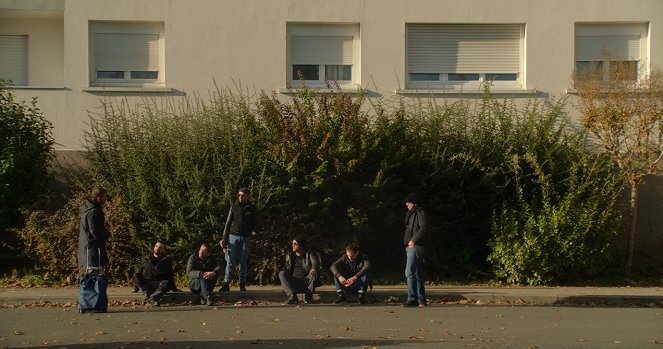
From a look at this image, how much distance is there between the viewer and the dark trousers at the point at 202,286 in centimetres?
1304

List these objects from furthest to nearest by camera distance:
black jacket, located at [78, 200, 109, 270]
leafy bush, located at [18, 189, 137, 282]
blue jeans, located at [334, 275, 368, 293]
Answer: leafy bush, located at [18, 189, 137, 282] → blue jeans, located at [334, 275, 368, 293] → black jacket, located at [78, 200, 109, 270]

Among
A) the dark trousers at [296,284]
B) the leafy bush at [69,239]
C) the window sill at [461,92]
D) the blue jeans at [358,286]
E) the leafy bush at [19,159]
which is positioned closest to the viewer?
the dark trousers at [296,284]

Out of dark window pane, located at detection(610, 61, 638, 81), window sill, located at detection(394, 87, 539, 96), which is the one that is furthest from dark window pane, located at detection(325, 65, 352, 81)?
dark window pane, located at detection(610, 61, 638, 81)

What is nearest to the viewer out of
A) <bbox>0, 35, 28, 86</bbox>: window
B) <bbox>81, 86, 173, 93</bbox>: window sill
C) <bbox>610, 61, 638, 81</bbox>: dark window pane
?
<bbox>610, 61, 638, 81</bbox>: dark window pane

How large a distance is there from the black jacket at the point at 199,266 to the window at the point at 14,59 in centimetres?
738

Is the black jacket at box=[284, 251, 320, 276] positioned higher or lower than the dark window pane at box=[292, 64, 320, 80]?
lower

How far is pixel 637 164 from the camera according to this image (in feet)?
52.1

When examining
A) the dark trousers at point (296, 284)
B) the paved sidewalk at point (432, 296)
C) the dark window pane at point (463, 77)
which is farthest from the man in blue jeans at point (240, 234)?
the dark window pane at point (463, 77)

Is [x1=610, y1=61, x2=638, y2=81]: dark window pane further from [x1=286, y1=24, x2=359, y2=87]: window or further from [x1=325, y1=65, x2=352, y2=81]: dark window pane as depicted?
[x1=325, y1=65, x2=352, y2=81]: dark window pane

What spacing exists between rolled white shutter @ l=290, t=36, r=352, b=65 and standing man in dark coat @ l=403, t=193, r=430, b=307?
557cm

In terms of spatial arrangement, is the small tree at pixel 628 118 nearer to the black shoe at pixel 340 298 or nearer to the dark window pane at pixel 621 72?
the dark window pane at pixel 621 72

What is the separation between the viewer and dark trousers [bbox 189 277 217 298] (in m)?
13.0

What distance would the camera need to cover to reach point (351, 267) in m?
13.5

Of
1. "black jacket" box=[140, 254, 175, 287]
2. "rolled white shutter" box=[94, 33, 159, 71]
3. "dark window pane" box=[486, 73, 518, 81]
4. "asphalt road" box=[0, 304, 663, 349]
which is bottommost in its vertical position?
"asphalt road" box=[0, 304, 663, 349]
